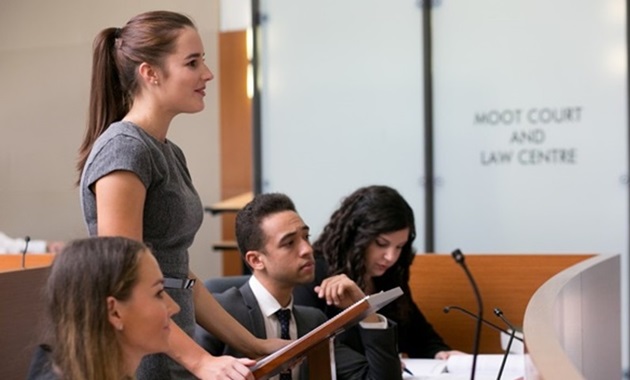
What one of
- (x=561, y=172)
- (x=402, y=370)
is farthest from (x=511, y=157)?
(x=402, y=370)

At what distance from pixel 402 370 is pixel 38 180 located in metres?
3.97

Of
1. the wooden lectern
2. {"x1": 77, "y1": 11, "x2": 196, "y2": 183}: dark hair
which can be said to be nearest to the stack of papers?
the wooden lectern

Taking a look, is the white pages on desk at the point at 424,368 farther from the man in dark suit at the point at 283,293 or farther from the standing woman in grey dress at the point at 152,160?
the standing woman in grey dress at the point at 152,160

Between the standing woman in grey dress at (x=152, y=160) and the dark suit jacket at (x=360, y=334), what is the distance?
1.65ft

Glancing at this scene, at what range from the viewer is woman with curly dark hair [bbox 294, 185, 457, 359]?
388 centimetres

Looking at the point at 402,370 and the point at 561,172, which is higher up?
the point at 561,172

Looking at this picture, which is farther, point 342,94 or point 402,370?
point 342,94

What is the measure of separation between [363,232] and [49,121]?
10.6ft

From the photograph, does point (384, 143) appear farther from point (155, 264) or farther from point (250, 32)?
point (155, 264)

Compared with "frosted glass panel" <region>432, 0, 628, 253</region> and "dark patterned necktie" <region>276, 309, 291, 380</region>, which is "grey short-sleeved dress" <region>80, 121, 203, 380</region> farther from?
"frosted glass panel" <region>432, 0, 628, 253</region>

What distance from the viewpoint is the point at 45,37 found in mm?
6578

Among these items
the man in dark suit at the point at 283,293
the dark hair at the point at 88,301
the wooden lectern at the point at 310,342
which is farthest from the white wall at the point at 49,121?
the dark hair at the point at 88,301

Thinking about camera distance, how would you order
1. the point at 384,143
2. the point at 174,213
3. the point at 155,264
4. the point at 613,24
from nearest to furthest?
the point at 155,264 < the point at 174,213 < the point at 613,24 < the point at 384,143

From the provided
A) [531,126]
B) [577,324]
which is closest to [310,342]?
[577,324]
